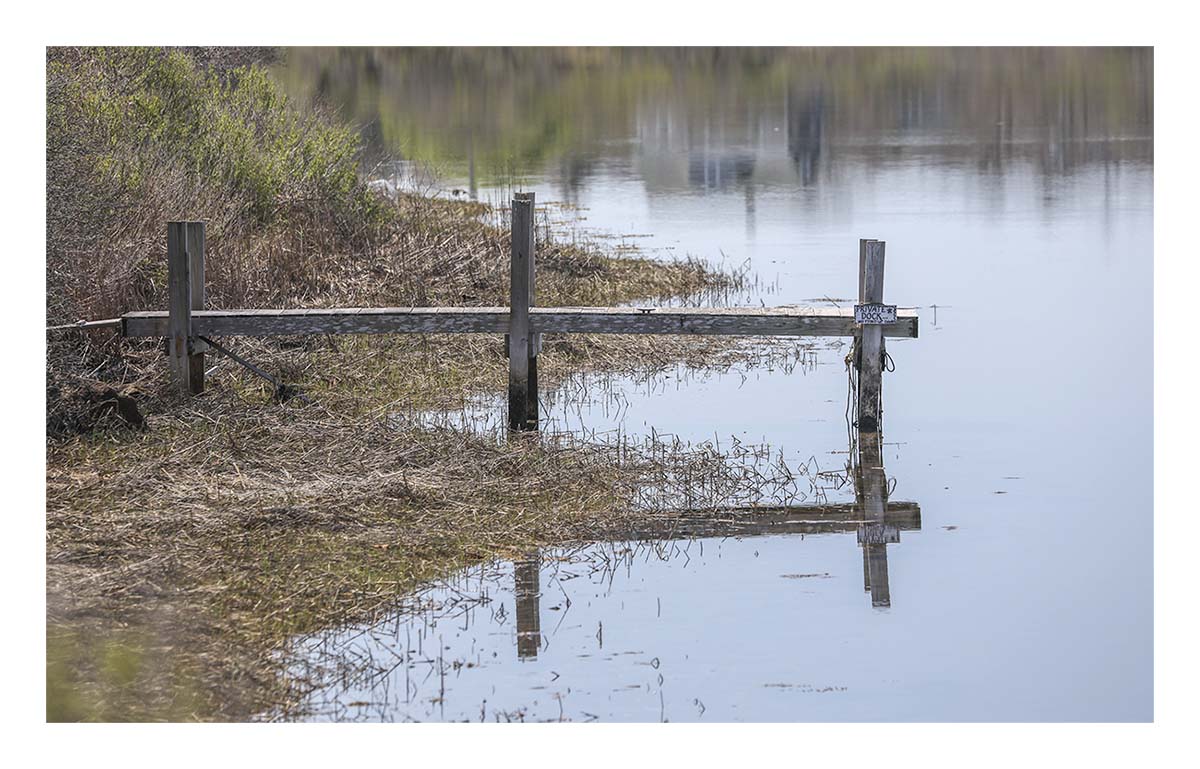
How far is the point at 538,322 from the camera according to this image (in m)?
12.8

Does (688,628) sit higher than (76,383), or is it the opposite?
(76,383)

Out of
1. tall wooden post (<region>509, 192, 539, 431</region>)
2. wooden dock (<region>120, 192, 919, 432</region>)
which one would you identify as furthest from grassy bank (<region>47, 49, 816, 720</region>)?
wooden dock (<region>120, 192, 919, 432</region>)

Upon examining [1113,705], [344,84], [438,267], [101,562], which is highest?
[344,84]

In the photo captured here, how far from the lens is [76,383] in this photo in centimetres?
1220

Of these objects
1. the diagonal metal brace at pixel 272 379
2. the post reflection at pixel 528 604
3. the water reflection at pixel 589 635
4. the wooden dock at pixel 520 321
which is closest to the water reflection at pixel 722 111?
the diagonal metal brace at pixel 272 379

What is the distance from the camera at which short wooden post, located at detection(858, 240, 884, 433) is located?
1248cm

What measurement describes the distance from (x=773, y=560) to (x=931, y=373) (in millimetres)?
6594

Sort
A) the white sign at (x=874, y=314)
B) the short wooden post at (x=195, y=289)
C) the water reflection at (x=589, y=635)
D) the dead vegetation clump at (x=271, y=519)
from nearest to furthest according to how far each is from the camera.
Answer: the water reflection at (x=589, y=635), the dead vegetation clump at (x=271, y=519), the white sign at (x=874, y=314), the short wooden post at (x=195, y=289)

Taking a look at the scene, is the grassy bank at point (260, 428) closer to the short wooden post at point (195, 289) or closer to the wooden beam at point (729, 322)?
the short wooden post at point (195, 289)

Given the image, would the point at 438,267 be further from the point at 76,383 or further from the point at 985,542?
the point at 985,542

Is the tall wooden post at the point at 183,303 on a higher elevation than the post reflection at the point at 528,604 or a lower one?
higher

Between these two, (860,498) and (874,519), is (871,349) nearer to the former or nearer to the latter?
(860,498)

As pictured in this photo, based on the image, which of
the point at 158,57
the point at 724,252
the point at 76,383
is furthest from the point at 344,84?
the point at 76,383

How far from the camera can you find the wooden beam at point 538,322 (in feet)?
41.2
